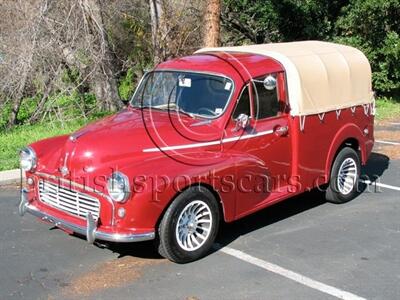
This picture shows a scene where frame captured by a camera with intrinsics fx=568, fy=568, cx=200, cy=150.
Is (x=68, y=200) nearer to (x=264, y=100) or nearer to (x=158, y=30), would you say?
(x=264, y=100)

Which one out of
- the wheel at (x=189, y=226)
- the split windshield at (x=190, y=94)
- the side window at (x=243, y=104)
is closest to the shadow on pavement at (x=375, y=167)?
the side window at (x=243, y=104)

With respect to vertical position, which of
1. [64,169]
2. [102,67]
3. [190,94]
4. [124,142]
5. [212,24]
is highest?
[212,24]

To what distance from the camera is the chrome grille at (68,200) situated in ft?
16.8

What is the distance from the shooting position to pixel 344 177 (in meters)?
7.34

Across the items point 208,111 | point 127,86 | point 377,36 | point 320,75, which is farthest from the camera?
point 127,86

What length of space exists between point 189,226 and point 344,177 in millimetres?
2854

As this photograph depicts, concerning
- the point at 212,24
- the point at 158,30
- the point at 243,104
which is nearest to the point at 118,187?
the point at 243,104

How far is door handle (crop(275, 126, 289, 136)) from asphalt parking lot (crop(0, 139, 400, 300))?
105cm

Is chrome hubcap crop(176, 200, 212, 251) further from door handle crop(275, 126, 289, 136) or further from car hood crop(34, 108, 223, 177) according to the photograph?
door handle crop(275, 126, 289, 136)

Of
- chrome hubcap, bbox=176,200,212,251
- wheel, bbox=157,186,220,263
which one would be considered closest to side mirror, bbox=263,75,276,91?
wheel, bbox=157,186,220,263

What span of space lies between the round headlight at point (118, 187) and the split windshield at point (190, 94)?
53.5 inches

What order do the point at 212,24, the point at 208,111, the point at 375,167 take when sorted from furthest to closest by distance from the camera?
1. the point at 212,24
2. the point at 375,167
3. the point at 208,111

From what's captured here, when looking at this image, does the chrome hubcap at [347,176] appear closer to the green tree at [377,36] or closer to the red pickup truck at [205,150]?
the red pickup truck at [205,150]

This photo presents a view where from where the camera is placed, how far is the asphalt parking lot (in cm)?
476
